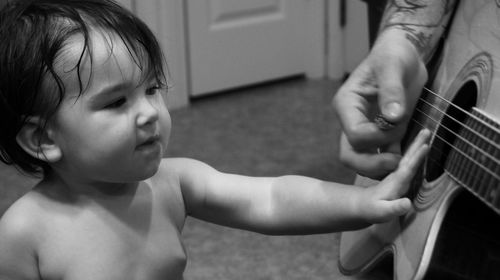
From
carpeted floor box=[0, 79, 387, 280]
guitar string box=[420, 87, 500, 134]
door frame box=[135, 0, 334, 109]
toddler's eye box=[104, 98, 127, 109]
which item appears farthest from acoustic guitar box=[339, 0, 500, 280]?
door frame box=[135, 0, 334, 109]

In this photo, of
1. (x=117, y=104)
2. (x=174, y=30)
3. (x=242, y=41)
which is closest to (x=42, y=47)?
(x=117, y=104)

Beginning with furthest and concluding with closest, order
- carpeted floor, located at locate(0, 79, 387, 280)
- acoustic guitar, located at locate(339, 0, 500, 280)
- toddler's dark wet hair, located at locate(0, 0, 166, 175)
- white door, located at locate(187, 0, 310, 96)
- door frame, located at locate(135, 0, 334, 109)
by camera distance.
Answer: white door, located at locate(187, 0, 310, 96), door frame, located at locate(135, 0, 334, 109), carpeted floor, located at locate(0, 79, 387, 280), acoustic guitar, located at locate(339, 0, 500, 280), toddler's dark wet hair, located at locate(0, 0, 166, 175)

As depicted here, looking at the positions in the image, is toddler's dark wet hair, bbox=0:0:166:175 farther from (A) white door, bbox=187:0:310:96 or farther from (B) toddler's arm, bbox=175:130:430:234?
(A) white door, bbox=187:0:310:96

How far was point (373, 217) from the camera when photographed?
2.92ft

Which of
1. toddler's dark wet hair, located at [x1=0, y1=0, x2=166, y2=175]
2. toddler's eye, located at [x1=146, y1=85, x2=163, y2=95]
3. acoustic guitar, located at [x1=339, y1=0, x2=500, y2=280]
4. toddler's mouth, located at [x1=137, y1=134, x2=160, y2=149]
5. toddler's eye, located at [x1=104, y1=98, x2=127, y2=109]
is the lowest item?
acoustic guitar, located at [x1=339, y1=0, x2=500, y2=280]

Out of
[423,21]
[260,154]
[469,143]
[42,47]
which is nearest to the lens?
[42,47]

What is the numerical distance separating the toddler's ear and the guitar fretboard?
1.37 feet

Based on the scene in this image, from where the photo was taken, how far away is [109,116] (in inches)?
31.8

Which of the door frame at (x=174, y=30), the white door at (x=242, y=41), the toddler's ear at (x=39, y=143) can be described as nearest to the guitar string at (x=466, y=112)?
the toddler's ear at (x=39, y=143)

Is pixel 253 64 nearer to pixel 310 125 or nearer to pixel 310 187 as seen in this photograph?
pixel 310 125

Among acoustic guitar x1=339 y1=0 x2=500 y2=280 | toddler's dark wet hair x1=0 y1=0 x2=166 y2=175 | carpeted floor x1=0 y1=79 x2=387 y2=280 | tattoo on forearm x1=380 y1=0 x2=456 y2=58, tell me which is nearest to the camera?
toddler's dark wet hair x1=0 y1=0 x2=166 y2=175

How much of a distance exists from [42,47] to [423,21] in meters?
0.55

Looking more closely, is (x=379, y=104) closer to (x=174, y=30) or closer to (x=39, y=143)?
(x=39, y=143)

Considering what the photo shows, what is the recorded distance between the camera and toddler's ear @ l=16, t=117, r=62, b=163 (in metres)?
0.83
